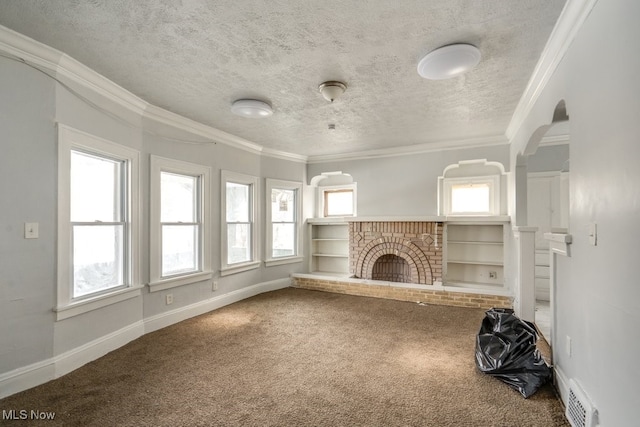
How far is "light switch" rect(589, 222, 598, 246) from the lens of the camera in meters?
1.57

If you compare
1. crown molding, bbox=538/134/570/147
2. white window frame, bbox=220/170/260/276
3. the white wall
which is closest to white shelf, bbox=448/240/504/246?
crown molding, bbox=538/134/570/147

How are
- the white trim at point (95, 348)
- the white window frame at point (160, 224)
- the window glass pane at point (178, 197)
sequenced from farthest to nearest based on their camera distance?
the window glass pane at point (178, 197)
the white window frame at point (160, 224)
the white trim at point (95, 348)

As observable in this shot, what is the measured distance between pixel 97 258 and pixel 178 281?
101cm

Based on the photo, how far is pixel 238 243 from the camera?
487 centimetres

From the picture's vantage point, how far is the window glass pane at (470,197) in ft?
16.5

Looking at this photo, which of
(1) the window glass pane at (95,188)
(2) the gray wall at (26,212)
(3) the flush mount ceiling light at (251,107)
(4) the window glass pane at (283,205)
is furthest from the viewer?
(4) the window glass pane at (283,205)

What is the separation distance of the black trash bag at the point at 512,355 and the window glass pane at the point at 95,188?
3.65 meters

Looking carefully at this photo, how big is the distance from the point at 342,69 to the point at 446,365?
2690 mm

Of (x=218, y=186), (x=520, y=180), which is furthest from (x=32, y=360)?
(x=520, y=180)

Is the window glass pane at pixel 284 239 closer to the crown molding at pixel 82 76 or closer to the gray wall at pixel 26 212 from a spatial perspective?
the crown molding at pixel 82 76

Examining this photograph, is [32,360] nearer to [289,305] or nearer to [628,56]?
[289,305]

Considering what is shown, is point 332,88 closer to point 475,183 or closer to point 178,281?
point 178,281

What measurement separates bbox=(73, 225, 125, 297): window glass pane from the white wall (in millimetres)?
3689

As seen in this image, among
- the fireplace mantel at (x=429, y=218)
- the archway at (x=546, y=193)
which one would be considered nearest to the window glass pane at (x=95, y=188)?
the fireplace mantel at (x=429, y=218)
